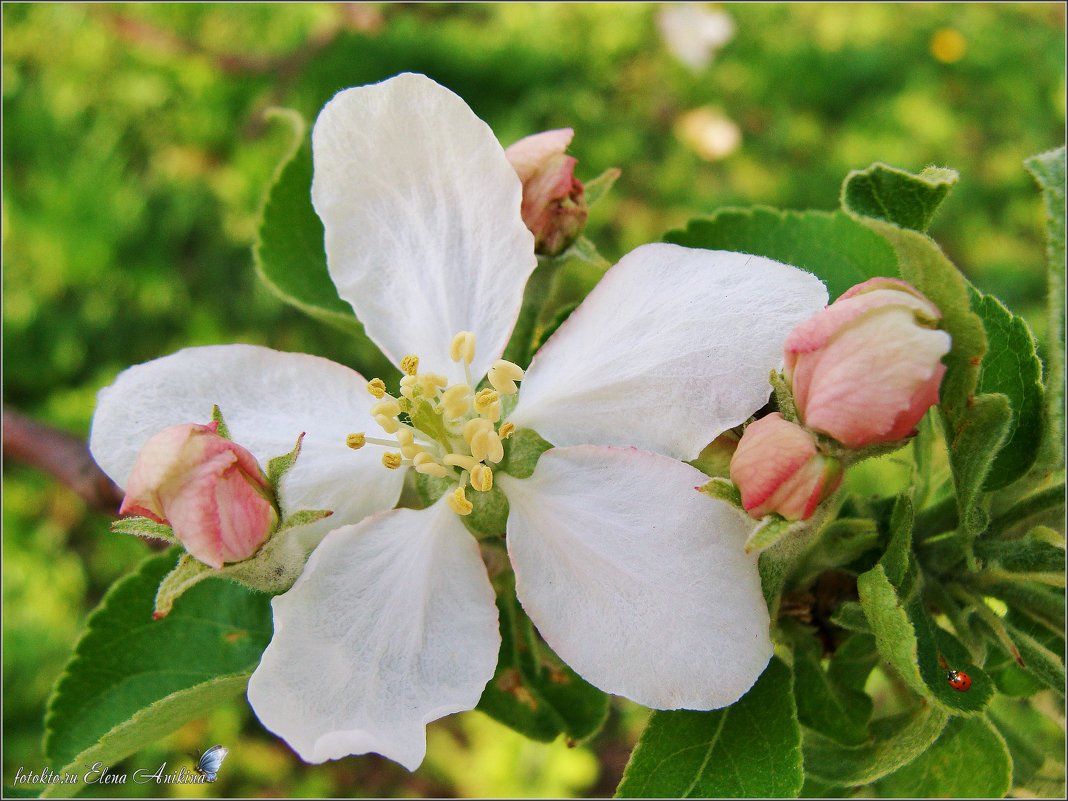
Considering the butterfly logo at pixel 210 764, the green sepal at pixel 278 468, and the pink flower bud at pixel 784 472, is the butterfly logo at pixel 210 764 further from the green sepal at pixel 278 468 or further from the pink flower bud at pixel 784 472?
the pink flower bud at pixel 784 472

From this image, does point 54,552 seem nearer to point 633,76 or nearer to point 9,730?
point 9,730

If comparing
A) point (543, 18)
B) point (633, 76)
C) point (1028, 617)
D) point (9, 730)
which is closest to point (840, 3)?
point (633, 76)

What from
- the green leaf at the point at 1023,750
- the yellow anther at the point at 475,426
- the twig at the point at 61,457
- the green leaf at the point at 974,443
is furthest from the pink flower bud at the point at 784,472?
the twig at the point at 61,457

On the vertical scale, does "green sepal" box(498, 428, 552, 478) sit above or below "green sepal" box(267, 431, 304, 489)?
below

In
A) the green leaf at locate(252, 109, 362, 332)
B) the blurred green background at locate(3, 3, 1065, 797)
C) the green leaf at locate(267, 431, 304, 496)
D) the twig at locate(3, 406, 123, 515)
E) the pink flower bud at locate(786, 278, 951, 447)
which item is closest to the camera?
the pink flower bud at locate(786, 278, 951, 447)

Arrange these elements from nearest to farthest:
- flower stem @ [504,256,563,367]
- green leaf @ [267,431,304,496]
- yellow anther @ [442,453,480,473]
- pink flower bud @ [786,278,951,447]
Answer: pink flower bud @ [786,278,951,447] < green leaf @ [267,431,304,496] < yellow anther @ [442,453,480,473] < flower stem @ [504,256,563,367]

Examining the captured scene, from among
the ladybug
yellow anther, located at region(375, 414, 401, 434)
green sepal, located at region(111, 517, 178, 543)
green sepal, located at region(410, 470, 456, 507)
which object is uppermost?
green sepal, located at region(111, 517, 178, 543)

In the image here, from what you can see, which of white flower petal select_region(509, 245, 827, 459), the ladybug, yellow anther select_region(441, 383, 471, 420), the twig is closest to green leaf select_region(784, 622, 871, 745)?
the ladybug

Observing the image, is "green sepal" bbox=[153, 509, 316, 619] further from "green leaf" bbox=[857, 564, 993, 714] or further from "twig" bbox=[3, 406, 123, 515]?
"twig" bbox=[3, 406, 123, 515]
